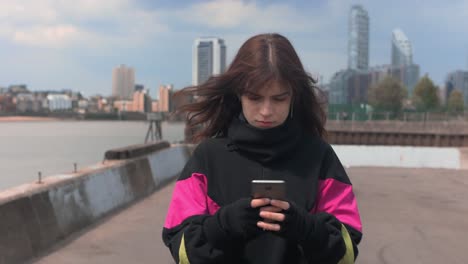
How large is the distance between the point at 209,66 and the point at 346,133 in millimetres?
37714

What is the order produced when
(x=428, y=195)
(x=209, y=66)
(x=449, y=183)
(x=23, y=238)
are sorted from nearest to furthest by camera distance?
(x=209, y=66), (x=23, y=238), (x=428, y=195), (x=449, y=183)

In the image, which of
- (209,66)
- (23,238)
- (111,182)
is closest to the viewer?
(209,66)

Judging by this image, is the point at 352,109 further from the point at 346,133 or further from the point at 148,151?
the point at 148,151

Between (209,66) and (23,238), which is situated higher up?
(209,66)

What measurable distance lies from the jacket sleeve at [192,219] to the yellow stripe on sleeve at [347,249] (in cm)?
39

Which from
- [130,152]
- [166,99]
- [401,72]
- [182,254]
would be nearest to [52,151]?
[166,99]

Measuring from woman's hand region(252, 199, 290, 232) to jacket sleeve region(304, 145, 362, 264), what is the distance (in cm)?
15

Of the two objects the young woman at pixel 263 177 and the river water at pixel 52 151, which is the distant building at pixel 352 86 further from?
the young woman at pixel 263 177

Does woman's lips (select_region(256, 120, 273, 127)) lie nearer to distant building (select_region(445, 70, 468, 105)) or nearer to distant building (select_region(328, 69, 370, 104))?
distant building (select_region(328, 69, 370, 104))

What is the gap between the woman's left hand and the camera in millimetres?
1399

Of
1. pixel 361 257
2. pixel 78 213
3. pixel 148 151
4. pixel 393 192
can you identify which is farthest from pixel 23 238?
pixel 393 192

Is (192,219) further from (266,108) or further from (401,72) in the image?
(401,72)

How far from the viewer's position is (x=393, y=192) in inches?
437

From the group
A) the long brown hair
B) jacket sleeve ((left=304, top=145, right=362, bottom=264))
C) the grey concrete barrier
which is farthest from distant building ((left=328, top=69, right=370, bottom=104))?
jacket sleeve ((left=304, top=145, right=362, bottom=264))
